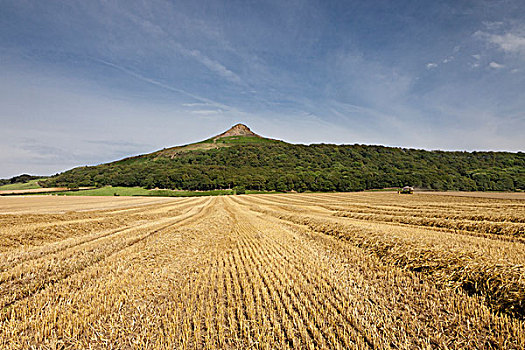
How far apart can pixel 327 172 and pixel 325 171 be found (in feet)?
14.5

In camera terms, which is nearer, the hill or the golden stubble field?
the golden stubble field

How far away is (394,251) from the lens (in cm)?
773

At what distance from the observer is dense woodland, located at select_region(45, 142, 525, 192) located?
8350cm

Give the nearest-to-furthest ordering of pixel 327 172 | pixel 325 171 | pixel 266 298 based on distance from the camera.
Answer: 1. pixel 266 298
2. pixel 327 172
3. pixel 325 171

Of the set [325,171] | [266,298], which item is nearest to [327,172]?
[325,171]

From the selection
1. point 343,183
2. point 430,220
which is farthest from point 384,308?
point 343,183

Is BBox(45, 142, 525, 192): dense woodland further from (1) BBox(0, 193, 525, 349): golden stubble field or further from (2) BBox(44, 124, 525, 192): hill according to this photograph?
(1) BBox(0, 193, 525, 349): golden stubble field

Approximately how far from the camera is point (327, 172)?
3927 inches

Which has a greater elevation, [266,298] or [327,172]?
[327,172]

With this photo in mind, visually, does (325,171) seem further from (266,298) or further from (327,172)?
(266,298)

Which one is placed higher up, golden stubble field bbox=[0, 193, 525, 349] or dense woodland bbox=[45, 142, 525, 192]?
dense woodland bbox=[45, 142, 525, 192]

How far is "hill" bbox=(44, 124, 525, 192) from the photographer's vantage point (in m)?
83.6

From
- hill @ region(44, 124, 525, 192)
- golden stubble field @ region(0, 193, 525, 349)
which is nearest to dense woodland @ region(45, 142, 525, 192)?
hill @ region(44, 124, 525, 192)

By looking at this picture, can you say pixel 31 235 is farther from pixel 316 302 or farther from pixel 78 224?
pixel 316 302
